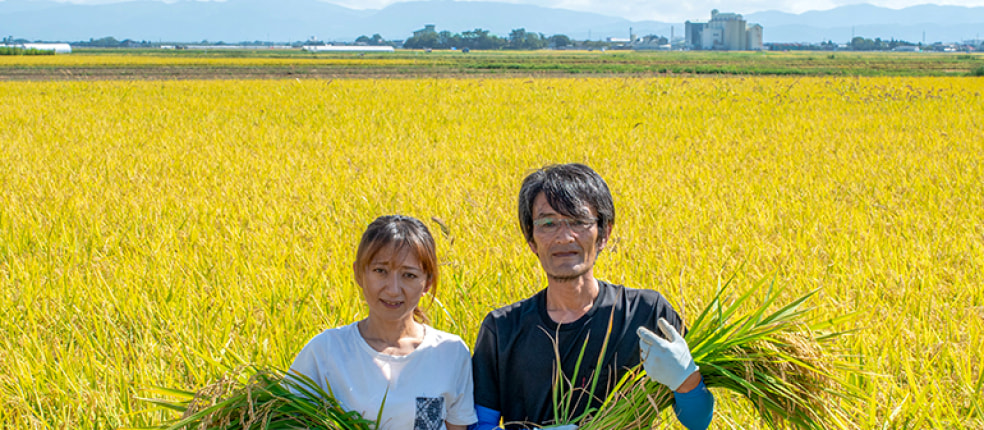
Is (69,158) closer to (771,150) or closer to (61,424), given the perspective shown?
(61,424)

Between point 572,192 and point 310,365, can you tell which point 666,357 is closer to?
point 572,192

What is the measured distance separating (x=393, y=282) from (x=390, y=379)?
22 centimetres

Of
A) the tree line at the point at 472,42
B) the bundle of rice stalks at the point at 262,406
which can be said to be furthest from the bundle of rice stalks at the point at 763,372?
the tree line at the point at 472,42

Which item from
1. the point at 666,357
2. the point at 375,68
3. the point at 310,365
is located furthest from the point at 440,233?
the point at 375,68

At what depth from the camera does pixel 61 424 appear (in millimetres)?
2109

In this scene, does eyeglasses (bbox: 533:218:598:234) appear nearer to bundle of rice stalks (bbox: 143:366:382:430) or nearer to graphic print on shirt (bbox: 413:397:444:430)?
graphic print on shirt (bbox: 413:397:444:430)

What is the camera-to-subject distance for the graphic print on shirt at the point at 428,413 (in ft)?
5.78

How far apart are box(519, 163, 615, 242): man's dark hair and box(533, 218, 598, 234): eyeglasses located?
0.01m

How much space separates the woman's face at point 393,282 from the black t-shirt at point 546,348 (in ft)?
0.75

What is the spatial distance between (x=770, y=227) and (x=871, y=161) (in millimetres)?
3170

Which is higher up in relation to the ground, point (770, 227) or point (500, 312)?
point (500, 312)

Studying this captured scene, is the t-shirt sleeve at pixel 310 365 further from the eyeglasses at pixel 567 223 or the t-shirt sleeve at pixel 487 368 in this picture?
the eyeglasses at pixel 567 223

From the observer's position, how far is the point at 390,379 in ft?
5.80

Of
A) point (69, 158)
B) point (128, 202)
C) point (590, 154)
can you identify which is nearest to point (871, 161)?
point (590, 154)
